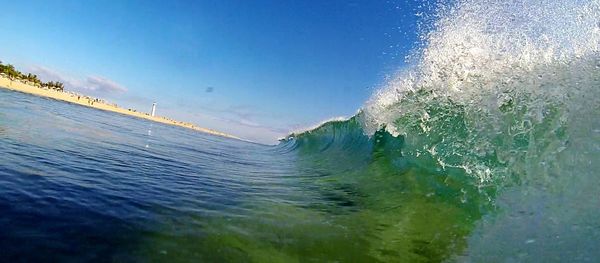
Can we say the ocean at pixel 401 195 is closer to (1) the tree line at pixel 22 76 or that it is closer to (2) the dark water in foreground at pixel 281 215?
(2) the dark water in foreground at pixel 281 215

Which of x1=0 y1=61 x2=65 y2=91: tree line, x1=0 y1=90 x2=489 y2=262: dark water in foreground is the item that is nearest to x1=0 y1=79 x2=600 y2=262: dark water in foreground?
x1=0 y1=90 x2=489 y2=262: dark water in foreground

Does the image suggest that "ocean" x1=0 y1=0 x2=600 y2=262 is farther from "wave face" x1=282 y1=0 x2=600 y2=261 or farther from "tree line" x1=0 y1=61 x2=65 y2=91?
"tree line" x1=0 y1=61 x2=65 y2=91

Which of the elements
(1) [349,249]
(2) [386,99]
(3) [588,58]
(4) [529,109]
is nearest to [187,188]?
(1) [349,249]

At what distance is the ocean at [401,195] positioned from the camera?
146 inches

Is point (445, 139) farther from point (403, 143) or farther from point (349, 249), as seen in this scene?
point (349, 249)

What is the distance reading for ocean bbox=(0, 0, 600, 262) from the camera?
12.2 ft

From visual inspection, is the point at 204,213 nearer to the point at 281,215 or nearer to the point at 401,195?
the point at 281,215

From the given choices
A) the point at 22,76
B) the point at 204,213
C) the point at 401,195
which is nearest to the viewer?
the point at 204,213

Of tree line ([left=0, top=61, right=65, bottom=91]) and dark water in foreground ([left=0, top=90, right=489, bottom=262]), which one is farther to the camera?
tree line ([left=0, top=61, right=65, bottom=91])

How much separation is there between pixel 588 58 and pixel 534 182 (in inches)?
92.8

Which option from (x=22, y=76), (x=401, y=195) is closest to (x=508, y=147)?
(x=401, y=195)

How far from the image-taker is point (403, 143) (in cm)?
991

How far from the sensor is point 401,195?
6.74 m

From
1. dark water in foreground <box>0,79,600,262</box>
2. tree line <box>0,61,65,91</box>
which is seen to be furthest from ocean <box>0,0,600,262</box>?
tree line <box>0,61,65,91</box>
